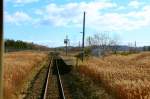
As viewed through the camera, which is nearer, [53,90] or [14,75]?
[53,90]

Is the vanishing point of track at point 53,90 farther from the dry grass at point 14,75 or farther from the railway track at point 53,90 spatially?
the dry grass at point 14,75

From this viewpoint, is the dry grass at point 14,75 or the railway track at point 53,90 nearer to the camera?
the dry grass at point 14,75

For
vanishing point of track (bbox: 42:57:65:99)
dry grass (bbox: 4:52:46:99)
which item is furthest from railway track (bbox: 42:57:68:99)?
dry grass (bbox: 4:52:46:99)

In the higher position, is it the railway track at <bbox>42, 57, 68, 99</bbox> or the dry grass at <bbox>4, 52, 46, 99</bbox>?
the dry grass at <bbox>4, 52, 46, 99</bbox>

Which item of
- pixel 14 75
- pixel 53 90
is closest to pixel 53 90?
pixel 53 90

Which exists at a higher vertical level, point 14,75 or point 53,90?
point 14,75

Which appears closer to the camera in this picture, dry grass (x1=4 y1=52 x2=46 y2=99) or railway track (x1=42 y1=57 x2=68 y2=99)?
dry grass (x1=4 y1=52 x2=46 y2=99)

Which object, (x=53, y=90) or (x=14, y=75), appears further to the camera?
(x=14, y=75)

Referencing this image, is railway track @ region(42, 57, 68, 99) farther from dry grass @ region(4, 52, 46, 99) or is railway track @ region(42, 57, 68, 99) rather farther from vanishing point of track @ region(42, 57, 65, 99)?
dry grass @ region(4, 52, 46, 99)

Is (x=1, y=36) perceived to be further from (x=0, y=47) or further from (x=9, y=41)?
(x=9, y=41)

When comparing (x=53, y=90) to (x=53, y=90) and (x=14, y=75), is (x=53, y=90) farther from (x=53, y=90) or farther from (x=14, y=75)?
(x=14, y=75)

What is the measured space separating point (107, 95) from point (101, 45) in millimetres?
124806

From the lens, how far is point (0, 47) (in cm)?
424

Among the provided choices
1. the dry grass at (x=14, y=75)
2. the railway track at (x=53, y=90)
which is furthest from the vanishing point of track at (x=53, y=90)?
the dry grass at (x=14, y=75)
